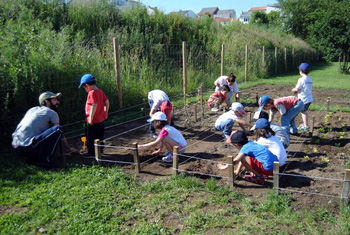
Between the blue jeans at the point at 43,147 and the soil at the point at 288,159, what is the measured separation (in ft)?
1.80

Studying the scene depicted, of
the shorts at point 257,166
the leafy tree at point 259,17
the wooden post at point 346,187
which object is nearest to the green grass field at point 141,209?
the wooden post at point 346,187

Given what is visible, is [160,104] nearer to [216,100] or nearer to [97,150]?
[97,150]

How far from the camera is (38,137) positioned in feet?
17.5

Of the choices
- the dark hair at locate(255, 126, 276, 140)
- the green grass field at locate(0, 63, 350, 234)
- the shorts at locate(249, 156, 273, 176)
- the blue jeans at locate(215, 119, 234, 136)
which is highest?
the dark hair at locate(255, 126, 276, 140)

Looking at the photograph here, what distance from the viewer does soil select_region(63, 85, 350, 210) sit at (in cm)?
448

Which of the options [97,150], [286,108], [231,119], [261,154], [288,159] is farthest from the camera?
[286,108]

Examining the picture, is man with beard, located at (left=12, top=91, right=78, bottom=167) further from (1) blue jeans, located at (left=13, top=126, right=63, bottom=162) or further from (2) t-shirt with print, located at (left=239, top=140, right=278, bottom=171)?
(2) t-shirt with print, located at (left=239, top=140, right=278, bottom=171)

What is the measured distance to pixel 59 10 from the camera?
42.8ft

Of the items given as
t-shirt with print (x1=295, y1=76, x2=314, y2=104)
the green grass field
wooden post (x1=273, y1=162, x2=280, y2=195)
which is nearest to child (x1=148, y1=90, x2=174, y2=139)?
the green grass field

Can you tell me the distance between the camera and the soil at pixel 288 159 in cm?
448

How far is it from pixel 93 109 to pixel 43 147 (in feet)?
3.58

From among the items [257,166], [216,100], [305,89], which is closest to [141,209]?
[257,166]

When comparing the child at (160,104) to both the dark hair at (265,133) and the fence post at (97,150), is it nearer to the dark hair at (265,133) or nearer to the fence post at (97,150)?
the fence post at (97,150)

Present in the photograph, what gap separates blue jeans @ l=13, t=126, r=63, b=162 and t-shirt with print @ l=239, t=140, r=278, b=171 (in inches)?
127
